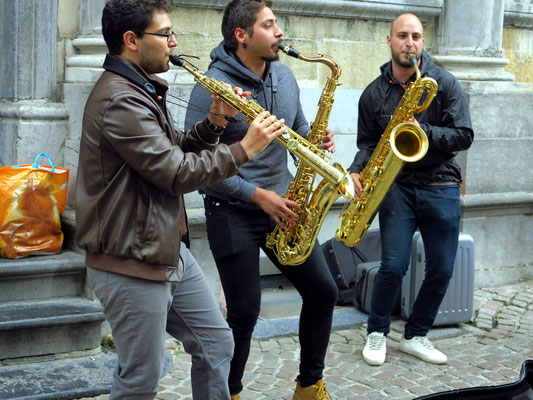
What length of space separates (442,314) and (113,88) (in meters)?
3.33

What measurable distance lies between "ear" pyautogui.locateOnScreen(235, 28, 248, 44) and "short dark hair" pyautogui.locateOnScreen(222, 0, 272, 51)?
15 mm

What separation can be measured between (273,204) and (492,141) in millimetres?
3491

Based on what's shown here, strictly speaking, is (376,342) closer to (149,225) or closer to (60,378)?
(60,378)

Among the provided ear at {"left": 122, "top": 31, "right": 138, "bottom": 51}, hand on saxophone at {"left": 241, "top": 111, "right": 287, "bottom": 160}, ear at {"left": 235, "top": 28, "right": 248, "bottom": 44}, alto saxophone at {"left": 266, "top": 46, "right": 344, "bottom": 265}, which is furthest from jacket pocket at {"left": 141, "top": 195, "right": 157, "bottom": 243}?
ear at {"left": 235, "top": 28, "right": 248, "bottom": 44}

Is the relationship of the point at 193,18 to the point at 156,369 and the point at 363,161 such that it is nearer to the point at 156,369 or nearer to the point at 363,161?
the point at 363,161

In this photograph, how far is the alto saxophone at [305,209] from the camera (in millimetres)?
3955

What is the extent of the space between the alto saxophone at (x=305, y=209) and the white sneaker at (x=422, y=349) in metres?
1.44

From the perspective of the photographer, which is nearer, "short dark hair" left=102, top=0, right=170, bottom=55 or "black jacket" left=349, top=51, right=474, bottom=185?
"short dark hair" left=102, top=0, right=170, bottom=55

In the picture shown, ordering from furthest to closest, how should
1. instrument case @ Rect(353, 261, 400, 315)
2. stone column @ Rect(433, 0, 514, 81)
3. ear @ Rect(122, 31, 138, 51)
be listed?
1. stone column @ Rect(433, 0, 514, 81)
2. instrument case @ Rect(353, 261, 400, 315)
3. ear @ Rect(122, 31, 138, 51)

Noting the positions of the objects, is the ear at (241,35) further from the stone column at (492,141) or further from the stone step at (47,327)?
the stone column at (492,141)

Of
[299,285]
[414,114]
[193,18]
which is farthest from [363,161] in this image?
[193,18]

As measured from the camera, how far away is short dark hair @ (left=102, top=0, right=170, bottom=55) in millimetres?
3039

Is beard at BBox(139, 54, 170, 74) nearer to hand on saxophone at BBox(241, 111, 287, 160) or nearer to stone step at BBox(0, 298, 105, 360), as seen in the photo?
hand on saxophone at BBox(241, 111, 287, 160)

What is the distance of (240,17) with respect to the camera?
3994mm
